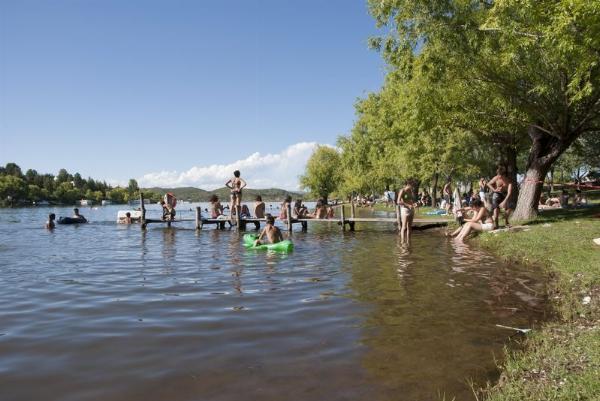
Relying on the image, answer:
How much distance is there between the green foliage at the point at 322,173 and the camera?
8456 centimetres

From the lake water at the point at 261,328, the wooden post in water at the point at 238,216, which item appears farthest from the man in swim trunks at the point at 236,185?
the lake water at the point at 261,328

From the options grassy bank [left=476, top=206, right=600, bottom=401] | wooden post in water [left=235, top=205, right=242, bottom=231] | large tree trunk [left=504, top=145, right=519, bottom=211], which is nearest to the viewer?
grassy bank [left=476, top=206, right=600, bottom=401]

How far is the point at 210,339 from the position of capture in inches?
257

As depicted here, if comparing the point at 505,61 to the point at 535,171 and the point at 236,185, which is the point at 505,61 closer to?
the point at 535,171

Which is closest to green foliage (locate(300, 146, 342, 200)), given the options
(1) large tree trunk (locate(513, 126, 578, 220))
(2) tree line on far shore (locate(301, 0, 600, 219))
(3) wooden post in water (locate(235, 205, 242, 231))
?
(3) wooden post in water (locate(235, 205, 242, 231))

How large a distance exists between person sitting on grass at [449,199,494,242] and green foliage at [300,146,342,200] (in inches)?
2529

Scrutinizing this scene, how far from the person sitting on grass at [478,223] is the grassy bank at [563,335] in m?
4.40

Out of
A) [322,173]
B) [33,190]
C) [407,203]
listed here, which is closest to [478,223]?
[407,203]

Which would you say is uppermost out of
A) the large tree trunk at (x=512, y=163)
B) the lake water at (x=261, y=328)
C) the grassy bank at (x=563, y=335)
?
the large tree trunk at (x=512, y=163)

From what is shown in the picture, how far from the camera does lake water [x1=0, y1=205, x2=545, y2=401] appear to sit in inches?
196

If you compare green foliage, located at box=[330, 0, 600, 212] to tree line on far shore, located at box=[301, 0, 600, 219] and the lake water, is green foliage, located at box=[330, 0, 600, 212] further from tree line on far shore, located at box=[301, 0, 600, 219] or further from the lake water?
the lake water

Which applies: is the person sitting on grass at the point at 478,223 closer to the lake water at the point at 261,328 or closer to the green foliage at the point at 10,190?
the lake water at the point at 261,328

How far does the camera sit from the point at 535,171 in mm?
18703

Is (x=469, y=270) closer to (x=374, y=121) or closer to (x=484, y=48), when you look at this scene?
(x=484, y=48)
